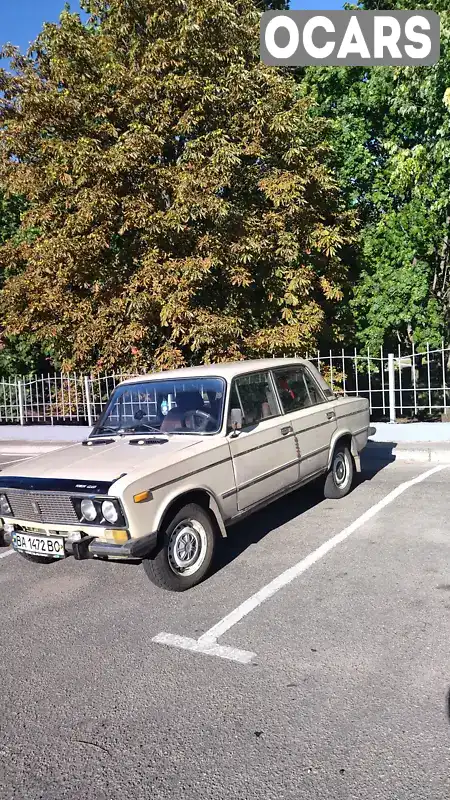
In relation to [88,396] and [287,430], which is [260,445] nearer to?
[287,430]

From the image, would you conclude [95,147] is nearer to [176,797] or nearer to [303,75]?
[303,75]

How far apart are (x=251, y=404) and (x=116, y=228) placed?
6484 millimetres

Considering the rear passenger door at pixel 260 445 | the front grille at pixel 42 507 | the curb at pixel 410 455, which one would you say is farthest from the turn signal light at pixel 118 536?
the curb at pixel 410 455

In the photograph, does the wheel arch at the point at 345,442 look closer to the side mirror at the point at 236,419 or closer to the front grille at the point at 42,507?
the side mirror at the point at 236,419

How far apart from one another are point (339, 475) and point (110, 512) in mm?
3483

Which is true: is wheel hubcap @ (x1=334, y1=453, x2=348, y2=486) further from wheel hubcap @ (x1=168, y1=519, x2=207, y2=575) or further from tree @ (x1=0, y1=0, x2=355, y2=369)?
tree @ (x1=0, y1=0, x2=355, y2=369)

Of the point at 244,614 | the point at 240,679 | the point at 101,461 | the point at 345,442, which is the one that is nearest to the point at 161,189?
the point at 345,442

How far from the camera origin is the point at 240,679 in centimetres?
316

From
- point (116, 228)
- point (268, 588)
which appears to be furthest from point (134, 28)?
point (268, 588)

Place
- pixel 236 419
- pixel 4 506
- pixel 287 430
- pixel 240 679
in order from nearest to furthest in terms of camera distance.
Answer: pixel 240 679, pixel 4 506, pixel 236 419, pixel 287 430

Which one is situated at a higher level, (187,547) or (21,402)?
(21,402)

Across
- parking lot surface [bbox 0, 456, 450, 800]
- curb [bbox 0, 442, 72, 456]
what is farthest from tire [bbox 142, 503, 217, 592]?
curb [bbox 0, 442, 72, 456]

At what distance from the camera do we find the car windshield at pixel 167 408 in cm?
500

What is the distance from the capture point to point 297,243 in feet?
36.9
